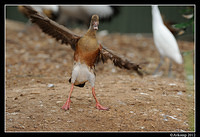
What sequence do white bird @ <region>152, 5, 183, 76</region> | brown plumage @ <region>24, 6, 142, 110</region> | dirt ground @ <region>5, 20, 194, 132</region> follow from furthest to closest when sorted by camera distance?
white bird @ <region>152, 5, 183, 76</region>
brown plumage @ <region>24, 6, 142, 110</region>
dirt ground @ <region>5, 20, 194, 132</region>

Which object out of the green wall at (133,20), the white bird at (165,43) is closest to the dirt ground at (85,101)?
the white bird at (165,43)

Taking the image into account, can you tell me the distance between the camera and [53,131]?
2266 millimetres

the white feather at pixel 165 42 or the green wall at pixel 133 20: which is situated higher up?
the green wall at pixel 133 20

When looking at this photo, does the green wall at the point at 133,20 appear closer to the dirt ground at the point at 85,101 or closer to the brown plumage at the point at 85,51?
the dirt ground at the point at 85,101

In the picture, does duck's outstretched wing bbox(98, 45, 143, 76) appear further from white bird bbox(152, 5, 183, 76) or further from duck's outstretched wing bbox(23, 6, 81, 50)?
white bird bbox(152, 5, 183, 76)

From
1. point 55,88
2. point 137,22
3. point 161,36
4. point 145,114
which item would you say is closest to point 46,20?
point 55,88

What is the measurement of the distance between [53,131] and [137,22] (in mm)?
6473

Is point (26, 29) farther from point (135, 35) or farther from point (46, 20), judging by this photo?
point (46, 20)

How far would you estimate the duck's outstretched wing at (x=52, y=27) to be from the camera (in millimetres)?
2609

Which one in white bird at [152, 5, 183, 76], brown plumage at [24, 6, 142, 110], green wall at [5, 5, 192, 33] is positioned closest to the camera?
brown plumage at [24, 6, 142, 110]

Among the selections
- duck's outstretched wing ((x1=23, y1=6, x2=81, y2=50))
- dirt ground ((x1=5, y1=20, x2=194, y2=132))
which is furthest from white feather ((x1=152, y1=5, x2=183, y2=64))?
duck's outstretched wing ((x1=23, y1=6, x2=81, y2=50))

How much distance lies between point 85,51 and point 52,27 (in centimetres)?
49

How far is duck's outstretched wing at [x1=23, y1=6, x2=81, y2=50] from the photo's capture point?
103 inches

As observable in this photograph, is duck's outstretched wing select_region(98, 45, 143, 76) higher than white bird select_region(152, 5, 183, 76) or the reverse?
the reverse
